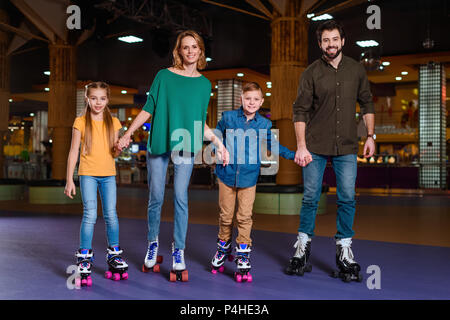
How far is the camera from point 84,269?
104 inches

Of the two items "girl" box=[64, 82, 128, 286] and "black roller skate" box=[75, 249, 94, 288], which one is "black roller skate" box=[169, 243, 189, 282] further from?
"black roller skate" box=[75, 249, 94, 288]

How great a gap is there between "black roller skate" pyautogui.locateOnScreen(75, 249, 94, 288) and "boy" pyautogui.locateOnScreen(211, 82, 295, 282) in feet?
2.39

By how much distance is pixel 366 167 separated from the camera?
16094 mm

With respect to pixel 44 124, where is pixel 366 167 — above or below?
below

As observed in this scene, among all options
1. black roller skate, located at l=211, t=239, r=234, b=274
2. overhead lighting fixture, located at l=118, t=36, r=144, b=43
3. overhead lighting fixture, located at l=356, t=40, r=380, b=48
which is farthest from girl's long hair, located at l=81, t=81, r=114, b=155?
overhead lighting fixture, located at l=356, t=40, r=380, b=48

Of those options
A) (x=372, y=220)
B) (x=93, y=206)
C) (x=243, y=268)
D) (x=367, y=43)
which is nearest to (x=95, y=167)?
(x=93, y=206)

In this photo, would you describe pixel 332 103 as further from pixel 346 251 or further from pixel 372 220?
pixel 372 220

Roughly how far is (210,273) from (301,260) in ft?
1.75

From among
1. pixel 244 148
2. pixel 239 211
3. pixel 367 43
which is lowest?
pixel 239 211

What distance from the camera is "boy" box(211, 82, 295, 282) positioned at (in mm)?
2910

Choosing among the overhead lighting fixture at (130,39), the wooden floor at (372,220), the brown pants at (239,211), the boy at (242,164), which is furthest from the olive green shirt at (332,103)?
the overhead lighting fixture at (130,39)

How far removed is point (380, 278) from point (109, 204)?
5.12 feet
